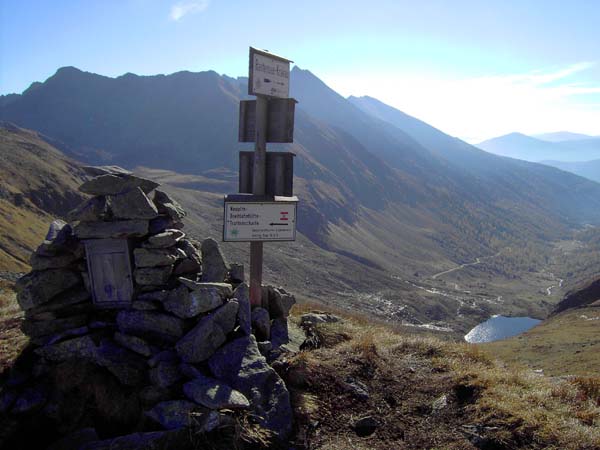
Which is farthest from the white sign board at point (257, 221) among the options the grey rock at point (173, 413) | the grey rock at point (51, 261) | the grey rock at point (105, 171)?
the grey rock at point (173, 413)

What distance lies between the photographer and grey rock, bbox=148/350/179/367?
280 inches

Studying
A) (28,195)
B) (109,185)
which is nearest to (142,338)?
(109,185)

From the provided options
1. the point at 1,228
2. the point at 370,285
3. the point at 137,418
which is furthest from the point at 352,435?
the point at 370,285

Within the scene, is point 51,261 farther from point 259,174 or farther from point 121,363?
point 259,174

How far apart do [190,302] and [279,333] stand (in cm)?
214

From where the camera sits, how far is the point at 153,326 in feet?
25.3

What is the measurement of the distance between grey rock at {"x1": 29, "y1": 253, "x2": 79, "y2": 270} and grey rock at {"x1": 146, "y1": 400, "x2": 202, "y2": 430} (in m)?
3.50

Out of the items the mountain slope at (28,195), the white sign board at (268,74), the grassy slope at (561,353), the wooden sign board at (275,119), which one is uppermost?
the white sign board at (268,74)

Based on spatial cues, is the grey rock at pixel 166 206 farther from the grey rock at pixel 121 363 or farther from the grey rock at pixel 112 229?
the grey rock at pixel 121 363

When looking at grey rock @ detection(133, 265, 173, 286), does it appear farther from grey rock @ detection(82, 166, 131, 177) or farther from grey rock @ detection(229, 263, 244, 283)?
grey rock @ detection(82, 166, 131, 177)

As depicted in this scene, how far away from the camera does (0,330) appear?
9.07m

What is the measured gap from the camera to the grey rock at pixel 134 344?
24.0 feet

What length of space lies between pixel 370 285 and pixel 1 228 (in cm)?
9639

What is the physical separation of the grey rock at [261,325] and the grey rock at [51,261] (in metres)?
3.49
